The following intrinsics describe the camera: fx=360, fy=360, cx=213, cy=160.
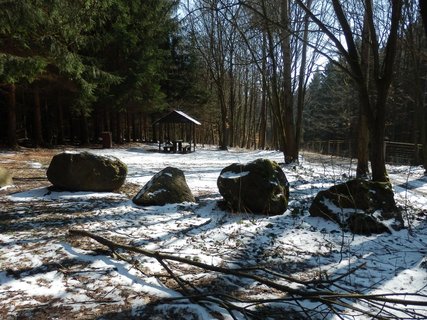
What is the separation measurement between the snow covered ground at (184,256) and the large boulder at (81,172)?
8.9 inches

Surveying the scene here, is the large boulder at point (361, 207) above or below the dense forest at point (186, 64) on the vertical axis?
below

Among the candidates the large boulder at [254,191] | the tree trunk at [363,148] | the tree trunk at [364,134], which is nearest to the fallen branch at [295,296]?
the large boulder at [254,191]

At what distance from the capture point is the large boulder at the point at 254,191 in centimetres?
602

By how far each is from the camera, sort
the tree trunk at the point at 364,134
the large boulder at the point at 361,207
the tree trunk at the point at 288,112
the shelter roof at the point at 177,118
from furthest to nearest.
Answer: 1. the shelter roof at the point at 177,118
2. the tree trunk at the point at 288,112
3. the tree trunk at the point at 364,134
4. the large boulder at the point at 361,207

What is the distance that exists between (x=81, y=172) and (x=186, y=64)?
921 inches

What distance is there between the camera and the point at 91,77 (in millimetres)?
14805

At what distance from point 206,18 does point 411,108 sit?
1743 centimetres

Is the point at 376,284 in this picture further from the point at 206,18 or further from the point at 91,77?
the point at 206,18

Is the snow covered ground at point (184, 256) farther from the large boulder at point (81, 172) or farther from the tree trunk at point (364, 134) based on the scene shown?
the tree trunk at point (364, 134)

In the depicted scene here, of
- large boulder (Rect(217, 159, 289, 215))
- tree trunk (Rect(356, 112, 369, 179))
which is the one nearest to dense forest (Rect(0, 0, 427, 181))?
tree trunk (Rect(356, 112, 369, 179))

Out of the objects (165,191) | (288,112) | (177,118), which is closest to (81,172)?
(165,191)

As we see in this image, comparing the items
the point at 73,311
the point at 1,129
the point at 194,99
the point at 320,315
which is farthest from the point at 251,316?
the point at 194,99

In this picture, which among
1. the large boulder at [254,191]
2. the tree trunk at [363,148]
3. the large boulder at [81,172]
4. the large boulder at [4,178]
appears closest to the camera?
the large boulder at [254,191]

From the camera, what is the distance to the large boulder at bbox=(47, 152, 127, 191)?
6.93 meters
